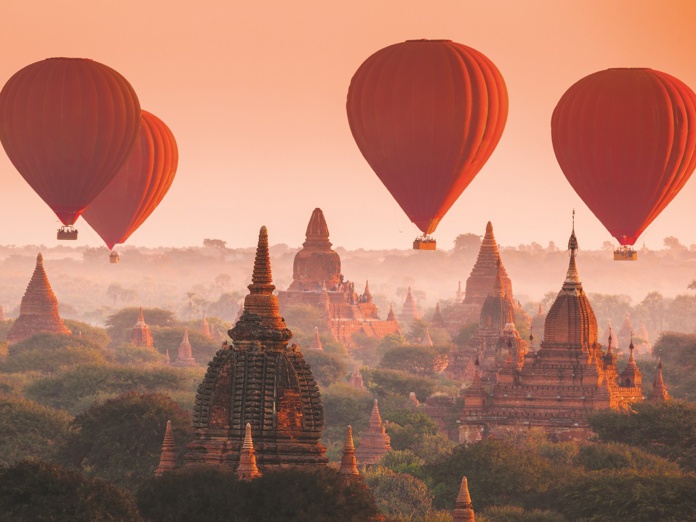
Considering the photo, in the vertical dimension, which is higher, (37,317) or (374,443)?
(37,317)

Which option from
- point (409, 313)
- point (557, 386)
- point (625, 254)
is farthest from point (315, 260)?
point (625, 254)

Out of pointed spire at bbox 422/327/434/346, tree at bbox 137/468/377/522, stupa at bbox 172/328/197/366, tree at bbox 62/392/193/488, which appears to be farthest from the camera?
pointed spire at bbox 422/327/434/346

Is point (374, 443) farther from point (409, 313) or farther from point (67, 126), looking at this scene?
point (409, 313)

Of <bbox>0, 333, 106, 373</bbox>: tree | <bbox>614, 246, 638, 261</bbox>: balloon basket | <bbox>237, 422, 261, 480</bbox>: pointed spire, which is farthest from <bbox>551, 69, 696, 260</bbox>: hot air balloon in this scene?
<bbox>0, 333, 106, 373</bbox>: tree

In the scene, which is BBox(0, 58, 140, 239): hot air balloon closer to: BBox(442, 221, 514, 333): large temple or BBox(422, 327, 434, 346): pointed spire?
BBox(442, 221, 514, 333): large temple

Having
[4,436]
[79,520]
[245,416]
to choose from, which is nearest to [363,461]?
[4,436]

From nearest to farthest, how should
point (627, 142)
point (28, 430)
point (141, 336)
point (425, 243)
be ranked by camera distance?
point (425, 243)
point (627, 142)
point (28, 430)
point (141, 336)
